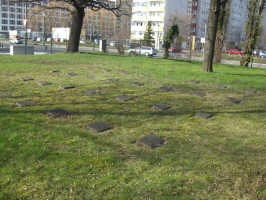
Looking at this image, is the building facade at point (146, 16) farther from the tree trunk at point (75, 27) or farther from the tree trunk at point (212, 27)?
the tree trunk at point (212, 27)

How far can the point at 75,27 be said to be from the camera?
18.7m

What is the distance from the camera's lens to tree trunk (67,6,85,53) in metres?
18.5

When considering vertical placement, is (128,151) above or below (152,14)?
below

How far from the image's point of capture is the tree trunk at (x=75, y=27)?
18484mm

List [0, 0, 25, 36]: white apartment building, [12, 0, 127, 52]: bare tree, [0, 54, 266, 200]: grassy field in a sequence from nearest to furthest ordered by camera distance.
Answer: [0, 54, 266, 200]: grassy field → [12, 0, 127, 52]: bare tree → [0, 0, 25, 36]: white apartment building

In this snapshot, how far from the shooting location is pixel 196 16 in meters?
87.1

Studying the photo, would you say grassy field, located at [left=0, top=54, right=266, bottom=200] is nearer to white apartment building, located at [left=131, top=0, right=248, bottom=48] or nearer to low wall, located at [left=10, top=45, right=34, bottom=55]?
low wall, located at [left=10, top=45, right=34, bottom=55]

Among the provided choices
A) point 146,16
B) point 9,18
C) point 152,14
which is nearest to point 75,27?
point 152,14

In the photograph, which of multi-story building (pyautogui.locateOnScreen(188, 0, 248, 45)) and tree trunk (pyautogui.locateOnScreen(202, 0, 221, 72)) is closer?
tree trunk (pyautogui.locateOnScreen(202, 0, 221, 72))

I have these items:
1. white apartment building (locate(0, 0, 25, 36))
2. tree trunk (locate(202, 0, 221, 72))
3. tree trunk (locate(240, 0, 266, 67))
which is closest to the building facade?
tree trunk (locate(240, 0, 266, 67))

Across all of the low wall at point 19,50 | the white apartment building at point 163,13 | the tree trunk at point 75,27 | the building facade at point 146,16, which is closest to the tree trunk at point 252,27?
the tree trunk at point 75,27

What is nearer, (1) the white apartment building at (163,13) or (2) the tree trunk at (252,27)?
(2) the tree trunk at (252,27)

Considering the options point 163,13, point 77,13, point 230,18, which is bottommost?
point 77,13

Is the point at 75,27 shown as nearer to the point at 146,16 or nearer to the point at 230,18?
the point at 146,16
